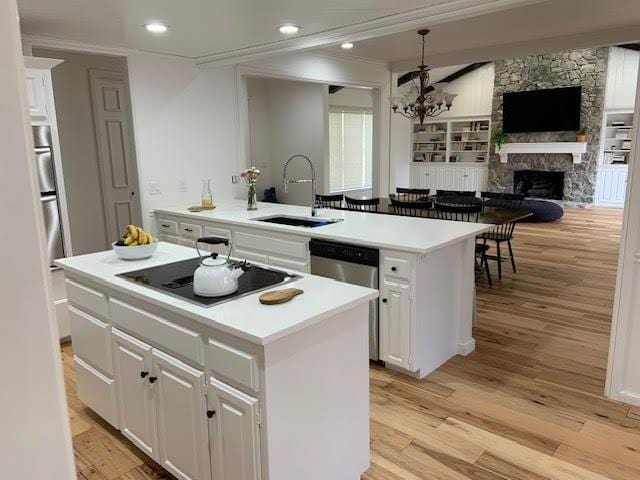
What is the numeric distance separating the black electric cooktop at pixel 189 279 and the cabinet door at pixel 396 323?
938 mm

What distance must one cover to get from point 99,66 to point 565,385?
5.46 meters

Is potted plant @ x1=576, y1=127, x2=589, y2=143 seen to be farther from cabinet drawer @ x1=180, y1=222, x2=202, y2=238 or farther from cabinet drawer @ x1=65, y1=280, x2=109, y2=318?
cabinet drawer @ x1=65, y1=280, x2=109, y2=318

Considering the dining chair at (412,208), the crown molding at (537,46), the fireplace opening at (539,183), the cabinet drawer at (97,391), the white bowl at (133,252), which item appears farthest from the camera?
the fireplace opening at (539,183)

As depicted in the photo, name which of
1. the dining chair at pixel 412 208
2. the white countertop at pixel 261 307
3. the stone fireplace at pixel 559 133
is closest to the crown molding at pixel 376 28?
the dining chair at pixel 412 208

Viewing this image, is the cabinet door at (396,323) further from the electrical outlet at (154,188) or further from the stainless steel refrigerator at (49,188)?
the electrical outlet at (154,188)

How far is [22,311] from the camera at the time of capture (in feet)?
1.72

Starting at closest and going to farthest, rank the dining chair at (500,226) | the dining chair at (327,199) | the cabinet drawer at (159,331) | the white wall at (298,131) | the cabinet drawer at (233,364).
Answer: the cabinet drawer at (233,364)
the cabinet drawer at (159,331)
the dining chair at (500,226)
the dining chair at (327,199)
the white wall at (298,131)

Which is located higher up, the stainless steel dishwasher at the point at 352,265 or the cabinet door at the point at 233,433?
the stainless steel dishwasher at the point at 352,265

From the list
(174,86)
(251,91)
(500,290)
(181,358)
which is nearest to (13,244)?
(181,358)

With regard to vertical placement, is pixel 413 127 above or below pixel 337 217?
above

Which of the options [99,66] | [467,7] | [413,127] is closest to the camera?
[467,7]

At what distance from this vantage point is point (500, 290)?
5.00 meters

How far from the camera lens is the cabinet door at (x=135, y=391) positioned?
2.13 m

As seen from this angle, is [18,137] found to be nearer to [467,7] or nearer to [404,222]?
[467,7]
